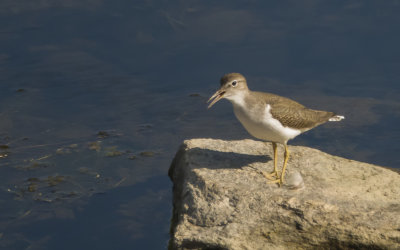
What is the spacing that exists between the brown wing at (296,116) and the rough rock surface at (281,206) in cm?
63

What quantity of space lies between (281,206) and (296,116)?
1.63 metres

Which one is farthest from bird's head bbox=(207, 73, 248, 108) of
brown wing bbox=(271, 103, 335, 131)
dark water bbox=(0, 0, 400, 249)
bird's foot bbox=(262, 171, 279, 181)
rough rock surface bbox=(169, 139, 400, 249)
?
dark water bbox=(0, 0, 400, 249)

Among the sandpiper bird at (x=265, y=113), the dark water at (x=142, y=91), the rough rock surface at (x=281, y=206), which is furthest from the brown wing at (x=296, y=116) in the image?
the dark water at (x=142, y=91)

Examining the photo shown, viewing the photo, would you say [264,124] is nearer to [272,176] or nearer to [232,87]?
[232,87]

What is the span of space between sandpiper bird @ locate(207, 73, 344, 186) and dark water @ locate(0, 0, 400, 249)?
5.92 ft

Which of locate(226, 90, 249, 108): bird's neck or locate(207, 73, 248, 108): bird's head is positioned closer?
locate(226, 90, 249, 108): bird's neck

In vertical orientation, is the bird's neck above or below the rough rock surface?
above

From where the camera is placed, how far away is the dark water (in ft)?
28.0

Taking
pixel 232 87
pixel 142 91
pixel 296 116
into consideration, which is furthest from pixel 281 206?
pixel 142 91

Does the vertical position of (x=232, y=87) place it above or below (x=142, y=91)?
above

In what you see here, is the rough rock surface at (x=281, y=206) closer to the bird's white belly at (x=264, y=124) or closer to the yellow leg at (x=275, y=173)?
the yellow leg at (x=275, y=173)

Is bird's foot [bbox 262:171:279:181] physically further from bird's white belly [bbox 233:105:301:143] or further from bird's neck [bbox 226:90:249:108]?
bird's neck [bbox 226:90:249:108]

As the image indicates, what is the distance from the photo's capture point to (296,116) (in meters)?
8.23

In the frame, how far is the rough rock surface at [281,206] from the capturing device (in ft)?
22.3
